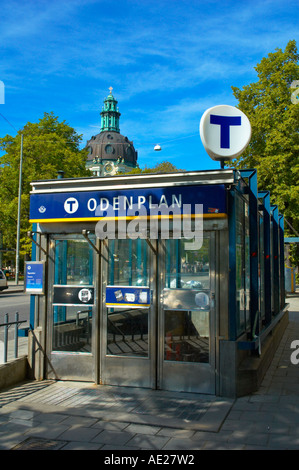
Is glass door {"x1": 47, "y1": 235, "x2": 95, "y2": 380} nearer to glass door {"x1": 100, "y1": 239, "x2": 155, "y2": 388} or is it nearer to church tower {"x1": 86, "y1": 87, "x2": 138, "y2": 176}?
glass door {"x1": 100, "y1": 239, "x2": 155, "y2": 388}

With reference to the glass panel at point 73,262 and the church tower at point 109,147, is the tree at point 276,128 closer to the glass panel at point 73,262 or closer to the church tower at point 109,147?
the glass panel at point 73,262

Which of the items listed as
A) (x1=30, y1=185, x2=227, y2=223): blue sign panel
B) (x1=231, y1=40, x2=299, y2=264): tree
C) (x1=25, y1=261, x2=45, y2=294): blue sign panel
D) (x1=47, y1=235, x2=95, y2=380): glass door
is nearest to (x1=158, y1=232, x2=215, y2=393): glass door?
(x1=30, y1=185, x2=227, y2=223): blue sign panel

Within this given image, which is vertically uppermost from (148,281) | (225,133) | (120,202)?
(225,133)

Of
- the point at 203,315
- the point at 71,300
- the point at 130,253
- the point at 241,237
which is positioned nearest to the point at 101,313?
the point at 71,300

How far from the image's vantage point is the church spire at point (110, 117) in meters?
126

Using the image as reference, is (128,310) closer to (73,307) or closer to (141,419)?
(73,307)

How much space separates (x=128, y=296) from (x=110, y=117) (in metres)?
128

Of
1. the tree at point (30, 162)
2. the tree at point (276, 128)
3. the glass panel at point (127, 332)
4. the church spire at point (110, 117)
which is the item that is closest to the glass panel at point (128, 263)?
the glass panel at point (127, 332)

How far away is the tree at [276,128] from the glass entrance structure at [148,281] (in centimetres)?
1820

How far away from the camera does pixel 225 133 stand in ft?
21.7

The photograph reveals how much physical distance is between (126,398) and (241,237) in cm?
293

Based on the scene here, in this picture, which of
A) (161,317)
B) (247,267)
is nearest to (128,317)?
(161,317)

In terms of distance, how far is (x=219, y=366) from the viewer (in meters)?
6.03

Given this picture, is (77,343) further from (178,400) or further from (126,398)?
(178,400)
